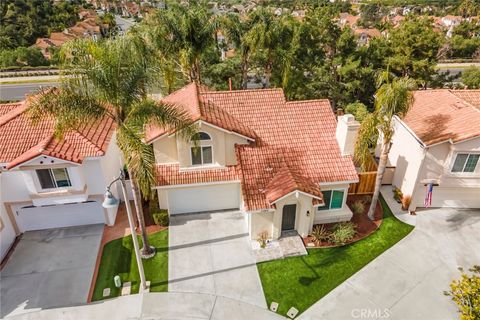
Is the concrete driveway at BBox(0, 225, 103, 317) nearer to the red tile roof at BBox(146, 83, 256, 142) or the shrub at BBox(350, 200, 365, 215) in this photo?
the red tile roof at BBox(146, 83, 256, 142)

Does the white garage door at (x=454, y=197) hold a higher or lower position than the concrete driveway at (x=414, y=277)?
higher

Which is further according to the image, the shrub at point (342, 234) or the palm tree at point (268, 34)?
the palm tree at point (268, 34)

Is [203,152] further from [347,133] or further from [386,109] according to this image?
[386,109]

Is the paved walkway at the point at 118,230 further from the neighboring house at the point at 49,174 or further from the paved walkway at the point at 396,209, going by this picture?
the paved walkway at the point at 396,209

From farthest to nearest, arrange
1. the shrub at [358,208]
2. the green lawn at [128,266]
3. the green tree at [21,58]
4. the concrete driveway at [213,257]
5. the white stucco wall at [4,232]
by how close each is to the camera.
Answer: the green tree at [21,58], the shrub at [358,208], the white stucco wall at [4,232], the green lawn at [128,266], the concrete driveway at [213,257]

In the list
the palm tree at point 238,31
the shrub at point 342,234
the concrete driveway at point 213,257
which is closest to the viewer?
the concrete driveway at point 213,257

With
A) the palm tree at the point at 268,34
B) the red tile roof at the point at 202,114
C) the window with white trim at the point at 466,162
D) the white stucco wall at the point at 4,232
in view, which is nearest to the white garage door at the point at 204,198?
the red tile roof at the point at 202,114

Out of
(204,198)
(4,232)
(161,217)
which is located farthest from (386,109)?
(4,232)
